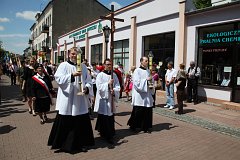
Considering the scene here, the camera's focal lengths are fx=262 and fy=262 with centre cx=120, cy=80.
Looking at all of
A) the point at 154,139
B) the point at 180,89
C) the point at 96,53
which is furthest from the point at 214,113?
the point at 96,53

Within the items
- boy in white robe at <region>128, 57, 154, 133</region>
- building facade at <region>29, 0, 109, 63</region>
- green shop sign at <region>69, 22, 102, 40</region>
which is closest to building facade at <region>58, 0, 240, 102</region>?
green shop sign at <region>69, 22, 102, 40</region>

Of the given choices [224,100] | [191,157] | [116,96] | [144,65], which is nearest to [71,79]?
[116,96]

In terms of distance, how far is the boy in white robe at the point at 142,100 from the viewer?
6863 millimetres

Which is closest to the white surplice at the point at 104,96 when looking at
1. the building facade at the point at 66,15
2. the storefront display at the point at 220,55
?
the storefront display at the point at 220,55

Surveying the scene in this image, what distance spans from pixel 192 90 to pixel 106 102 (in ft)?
21.7

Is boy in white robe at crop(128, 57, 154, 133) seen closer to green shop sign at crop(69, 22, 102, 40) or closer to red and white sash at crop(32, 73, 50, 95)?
red and white sash at crop(32, 73, 50, 95)

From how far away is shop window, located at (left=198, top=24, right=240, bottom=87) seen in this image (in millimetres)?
10753

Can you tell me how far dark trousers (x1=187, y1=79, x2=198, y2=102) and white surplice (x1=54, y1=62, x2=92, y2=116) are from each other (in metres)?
7.11

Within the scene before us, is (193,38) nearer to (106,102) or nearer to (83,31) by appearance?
(106,102)

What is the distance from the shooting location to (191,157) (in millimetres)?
5188

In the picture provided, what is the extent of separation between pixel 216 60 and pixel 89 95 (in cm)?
771

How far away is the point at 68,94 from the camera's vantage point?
534 cm

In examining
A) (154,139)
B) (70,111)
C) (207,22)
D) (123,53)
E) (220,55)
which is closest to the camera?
(70,111)

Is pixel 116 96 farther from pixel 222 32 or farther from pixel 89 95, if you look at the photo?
pixel 222 32
